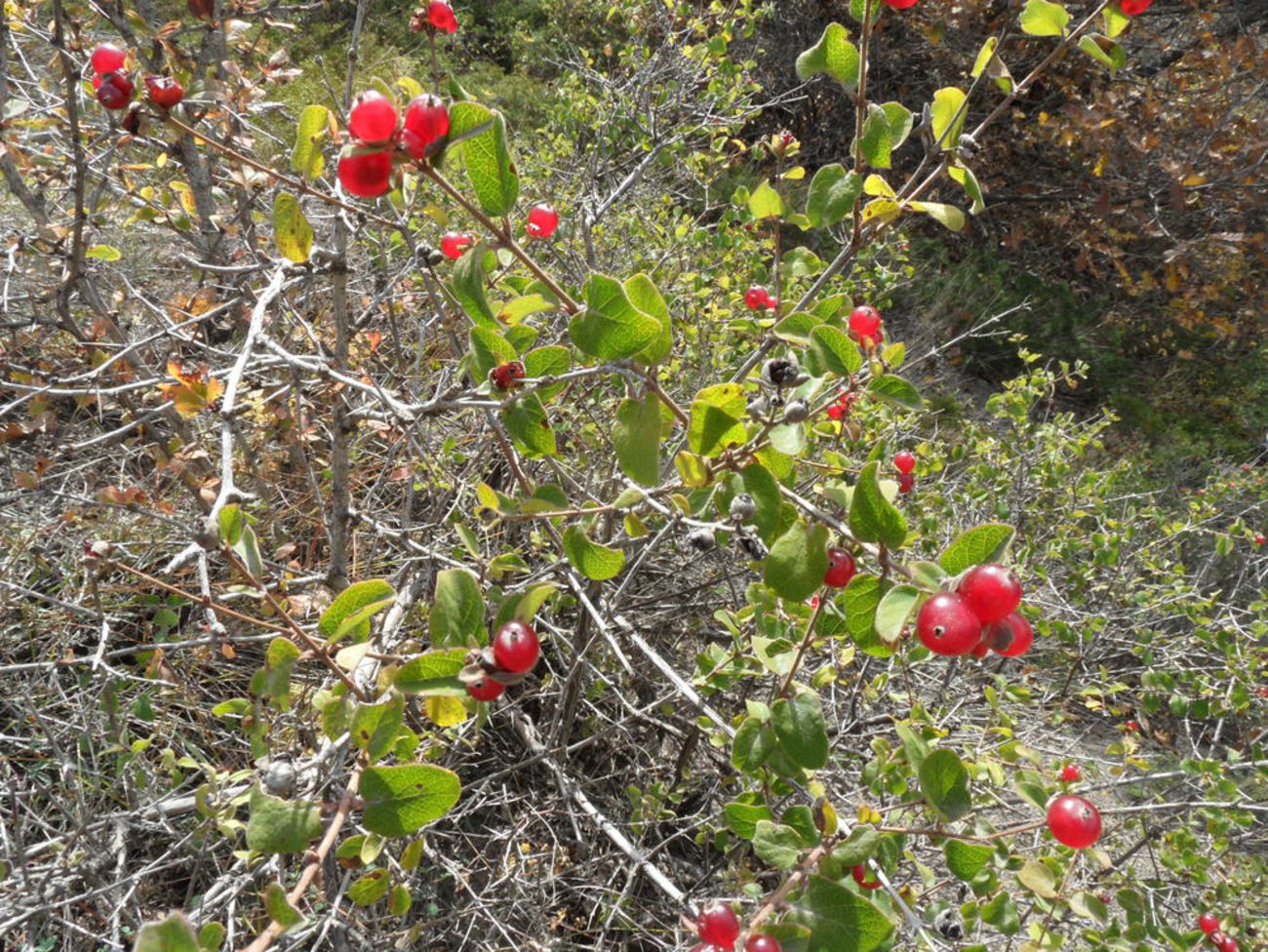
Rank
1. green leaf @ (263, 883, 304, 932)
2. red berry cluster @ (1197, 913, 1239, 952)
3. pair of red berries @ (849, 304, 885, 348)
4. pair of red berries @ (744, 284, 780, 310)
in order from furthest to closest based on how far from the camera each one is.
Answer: pair of red berries @ (744, 284, 780, 310), red berry cluster @ (1197, 913, 1239, 952), pair of red berries @ (849, 304, 885, 348), green leaf @ (263, 883, 304, 932)

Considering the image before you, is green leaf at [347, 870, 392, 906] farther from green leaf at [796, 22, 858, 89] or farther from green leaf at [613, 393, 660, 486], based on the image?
green leaf at [796, 22, 858, 89]

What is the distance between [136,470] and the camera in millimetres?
2719

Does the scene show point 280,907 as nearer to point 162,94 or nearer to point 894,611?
point 894,611

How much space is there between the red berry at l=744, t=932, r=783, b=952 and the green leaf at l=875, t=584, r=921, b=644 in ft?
1.02

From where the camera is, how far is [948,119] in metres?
1.03

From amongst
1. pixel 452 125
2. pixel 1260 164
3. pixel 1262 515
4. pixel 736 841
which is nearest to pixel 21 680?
pixel 736 841

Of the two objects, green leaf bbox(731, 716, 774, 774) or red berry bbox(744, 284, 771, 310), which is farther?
red berry bbox(744, 284, 771, 310)

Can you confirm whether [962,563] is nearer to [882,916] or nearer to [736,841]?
[882,916]

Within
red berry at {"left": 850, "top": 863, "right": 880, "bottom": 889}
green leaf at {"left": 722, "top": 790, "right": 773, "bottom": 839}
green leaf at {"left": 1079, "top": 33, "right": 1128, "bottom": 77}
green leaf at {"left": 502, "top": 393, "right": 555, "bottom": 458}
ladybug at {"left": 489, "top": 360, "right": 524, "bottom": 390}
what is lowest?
red berry at {"left": 850, "top": 863, "right": 880, "bottom": 889}

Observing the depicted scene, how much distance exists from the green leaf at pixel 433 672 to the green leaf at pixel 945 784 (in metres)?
0.49

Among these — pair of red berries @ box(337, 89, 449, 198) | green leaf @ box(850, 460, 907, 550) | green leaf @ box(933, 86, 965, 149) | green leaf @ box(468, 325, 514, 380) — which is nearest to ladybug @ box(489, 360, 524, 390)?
green leaf @ box(468, 325, 514, 380)

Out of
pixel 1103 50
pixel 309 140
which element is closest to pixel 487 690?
pixel 309 140

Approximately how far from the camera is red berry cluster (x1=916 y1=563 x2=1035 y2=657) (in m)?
0.67

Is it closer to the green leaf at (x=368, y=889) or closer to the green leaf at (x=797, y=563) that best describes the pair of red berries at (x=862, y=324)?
the green leaf at (x=797, y=563)
